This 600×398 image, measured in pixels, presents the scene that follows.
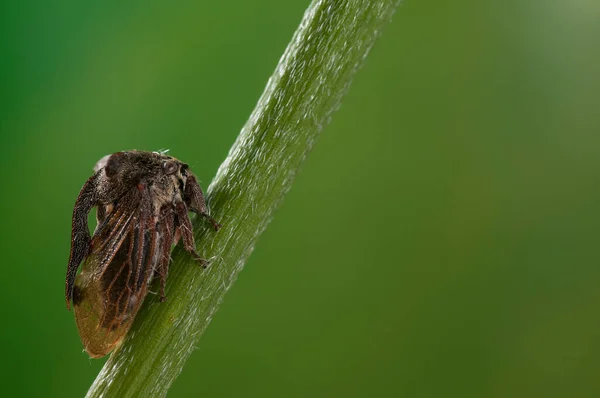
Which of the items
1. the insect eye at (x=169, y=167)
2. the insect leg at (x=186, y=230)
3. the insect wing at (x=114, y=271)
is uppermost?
the insect eye at (x=169, y=167)

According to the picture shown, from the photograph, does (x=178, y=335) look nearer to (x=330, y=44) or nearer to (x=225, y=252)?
(x=225, y=252)

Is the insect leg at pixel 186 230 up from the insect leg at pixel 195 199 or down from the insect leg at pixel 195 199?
down

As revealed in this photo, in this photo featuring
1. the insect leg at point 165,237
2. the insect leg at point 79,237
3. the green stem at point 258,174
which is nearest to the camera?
the green stem at point 258,174

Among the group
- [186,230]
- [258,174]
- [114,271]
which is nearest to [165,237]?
[186,230]

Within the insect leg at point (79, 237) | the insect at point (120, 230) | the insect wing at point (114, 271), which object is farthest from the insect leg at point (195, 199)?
the insect leg at point (79, 237)

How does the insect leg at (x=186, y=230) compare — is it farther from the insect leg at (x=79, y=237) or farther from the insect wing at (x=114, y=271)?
the insect leg at (x=79, y=237)

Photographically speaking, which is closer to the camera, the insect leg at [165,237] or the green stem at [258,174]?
the green stem at [258,174]

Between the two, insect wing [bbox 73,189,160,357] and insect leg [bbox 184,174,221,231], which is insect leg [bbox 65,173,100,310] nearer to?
insect wing [bbox 73,189,160,357]

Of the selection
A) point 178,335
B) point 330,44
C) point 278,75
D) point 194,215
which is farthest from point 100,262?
point 330,44
